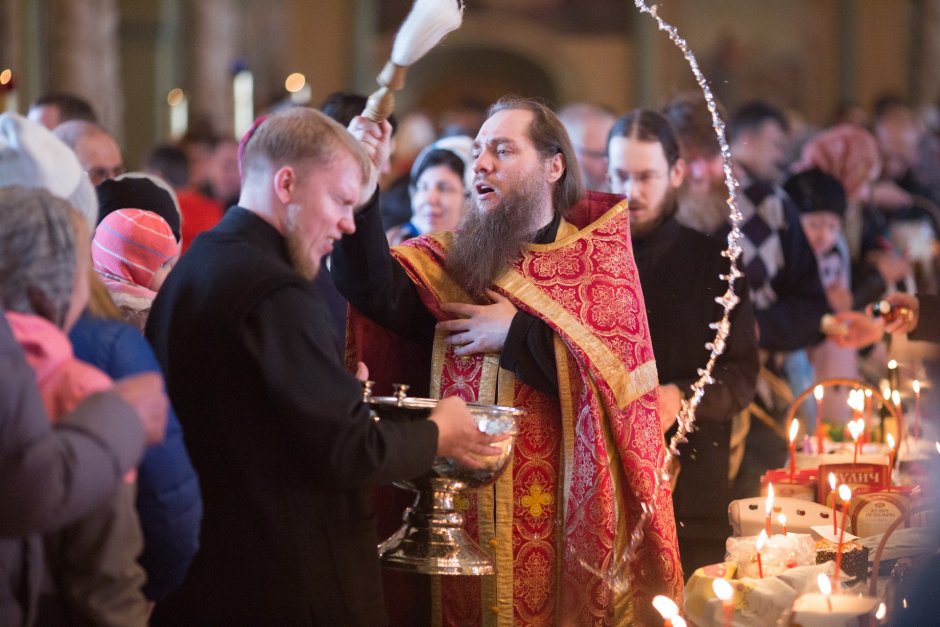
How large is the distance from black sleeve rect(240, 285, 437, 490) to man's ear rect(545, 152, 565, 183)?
4.36 feet

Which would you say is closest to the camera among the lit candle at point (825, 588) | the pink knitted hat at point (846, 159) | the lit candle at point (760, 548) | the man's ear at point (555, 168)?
the lit candle at point (825, 588)

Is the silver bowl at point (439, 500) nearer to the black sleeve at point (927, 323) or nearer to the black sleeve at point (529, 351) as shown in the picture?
the black sleeve at point (529, 351)

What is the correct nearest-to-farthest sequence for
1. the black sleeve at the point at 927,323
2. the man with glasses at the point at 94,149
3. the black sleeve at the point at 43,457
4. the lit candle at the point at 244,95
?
1. the black sleeve at the point at 43,457
2. the black sleeve at the point at 927,323
3. the man with glasses at the point at 94,149
4. the lit candle at the point at 244,95

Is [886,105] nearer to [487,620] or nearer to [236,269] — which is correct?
[487,620]

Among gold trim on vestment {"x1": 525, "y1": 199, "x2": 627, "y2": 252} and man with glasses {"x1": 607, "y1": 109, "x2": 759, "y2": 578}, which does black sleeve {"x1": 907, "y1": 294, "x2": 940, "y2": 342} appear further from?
gold trim on vestment {"x1": 525, "y1": 199, "x2": 627, "y2": 252}

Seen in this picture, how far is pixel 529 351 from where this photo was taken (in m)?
3.66

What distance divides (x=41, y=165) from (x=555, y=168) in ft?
5.42

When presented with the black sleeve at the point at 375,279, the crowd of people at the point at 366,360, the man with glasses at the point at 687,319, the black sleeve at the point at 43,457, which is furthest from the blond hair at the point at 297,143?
the man with glasses at the point at 687,319

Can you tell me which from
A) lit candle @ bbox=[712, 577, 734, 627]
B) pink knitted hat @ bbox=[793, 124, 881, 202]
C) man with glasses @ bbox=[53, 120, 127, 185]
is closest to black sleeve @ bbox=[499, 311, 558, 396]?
lit candle @ bbox=[712, 577, 734, 627]

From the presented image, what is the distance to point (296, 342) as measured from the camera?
2.70 meters

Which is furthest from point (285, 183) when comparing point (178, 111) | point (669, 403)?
point (178, 111)

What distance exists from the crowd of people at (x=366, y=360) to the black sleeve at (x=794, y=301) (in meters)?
0.01

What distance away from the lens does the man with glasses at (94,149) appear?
471cm

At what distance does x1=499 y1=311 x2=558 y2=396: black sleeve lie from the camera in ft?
12.0
